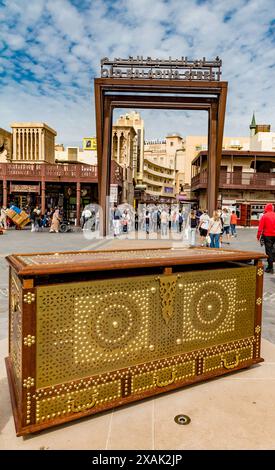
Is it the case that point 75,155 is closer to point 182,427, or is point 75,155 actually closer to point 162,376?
point 162,376

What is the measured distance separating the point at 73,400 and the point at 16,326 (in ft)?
2.29

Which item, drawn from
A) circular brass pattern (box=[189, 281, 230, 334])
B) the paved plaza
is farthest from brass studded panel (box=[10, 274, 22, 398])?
circular brass pattern (box=[189, 281, 230, 334])

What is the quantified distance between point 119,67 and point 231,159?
2446cm

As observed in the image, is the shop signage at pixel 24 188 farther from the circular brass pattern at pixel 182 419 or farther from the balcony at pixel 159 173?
the balcony at pixel 159 173

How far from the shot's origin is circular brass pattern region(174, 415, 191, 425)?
255 cm

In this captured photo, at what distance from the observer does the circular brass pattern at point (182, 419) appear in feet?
8.36

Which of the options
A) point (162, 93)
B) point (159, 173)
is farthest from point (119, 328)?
point (159, 173)

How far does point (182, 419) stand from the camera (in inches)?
102

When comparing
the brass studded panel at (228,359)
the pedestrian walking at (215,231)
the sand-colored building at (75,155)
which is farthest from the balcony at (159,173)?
the brass studded panel at (228,359)

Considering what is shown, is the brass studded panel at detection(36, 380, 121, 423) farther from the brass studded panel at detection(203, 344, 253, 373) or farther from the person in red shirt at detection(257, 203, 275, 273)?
the person in red shirt at detection(257, 203, 275, 273)
